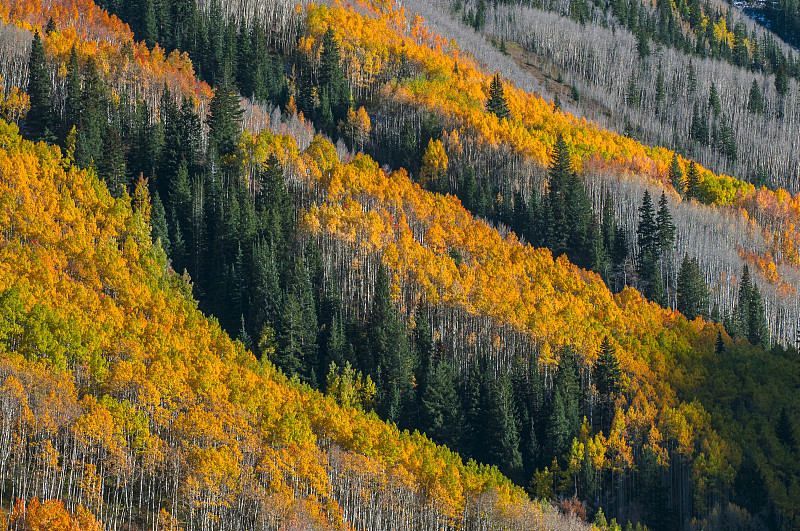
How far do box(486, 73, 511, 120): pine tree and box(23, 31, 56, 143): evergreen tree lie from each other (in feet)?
236

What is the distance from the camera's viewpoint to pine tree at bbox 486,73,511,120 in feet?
566

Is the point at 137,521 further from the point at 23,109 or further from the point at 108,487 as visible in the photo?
the point at 23,109

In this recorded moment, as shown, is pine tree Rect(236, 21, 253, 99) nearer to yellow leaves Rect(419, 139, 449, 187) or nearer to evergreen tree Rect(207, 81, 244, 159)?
evergreen tree Rect(207, 81, 244, 159)

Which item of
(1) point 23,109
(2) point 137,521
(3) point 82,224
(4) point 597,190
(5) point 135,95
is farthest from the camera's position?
(4) point 597,190

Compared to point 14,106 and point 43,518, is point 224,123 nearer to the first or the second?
point 14,106

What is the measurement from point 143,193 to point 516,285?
42896mm

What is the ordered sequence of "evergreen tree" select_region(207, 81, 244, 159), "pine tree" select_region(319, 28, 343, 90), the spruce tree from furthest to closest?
1. "pine tree" select_region(319, 28, 343, 90)
2. the spruce tree
3. "evergreen tree" select_region(207, 81, 244, 159)

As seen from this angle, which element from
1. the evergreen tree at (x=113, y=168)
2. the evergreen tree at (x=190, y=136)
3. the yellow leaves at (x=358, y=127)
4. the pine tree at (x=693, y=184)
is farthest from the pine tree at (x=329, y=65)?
the pine tree at (x=693, y=184)

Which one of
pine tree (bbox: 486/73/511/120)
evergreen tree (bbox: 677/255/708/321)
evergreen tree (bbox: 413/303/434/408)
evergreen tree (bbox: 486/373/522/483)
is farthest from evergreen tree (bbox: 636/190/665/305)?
evergreen tree (bbox: 486/373/522/483)

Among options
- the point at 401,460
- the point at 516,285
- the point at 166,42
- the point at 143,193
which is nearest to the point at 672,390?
the point at 516,285

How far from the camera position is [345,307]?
113562 mm

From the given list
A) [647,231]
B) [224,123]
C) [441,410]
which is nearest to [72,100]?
[224,123]

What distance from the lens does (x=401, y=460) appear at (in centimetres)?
9231

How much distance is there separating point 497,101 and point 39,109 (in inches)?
3032
